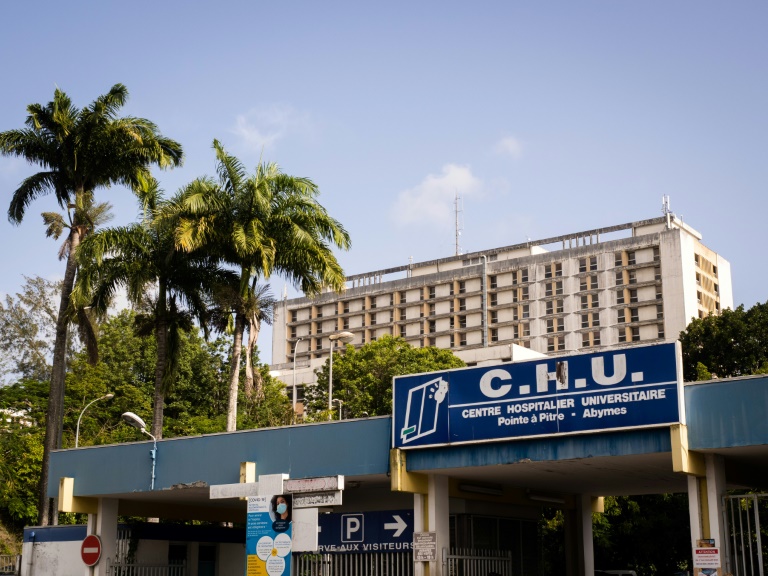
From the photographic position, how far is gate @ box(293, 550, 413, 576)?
25.0 meters

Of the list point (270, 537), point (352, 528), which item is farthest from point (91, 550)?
point (270, 537)

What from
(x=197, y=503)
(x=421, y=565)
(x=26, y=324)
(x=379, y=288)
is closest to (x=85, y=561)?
(x=197, y=503)

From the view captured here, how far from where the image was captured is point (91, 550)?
28141 mm

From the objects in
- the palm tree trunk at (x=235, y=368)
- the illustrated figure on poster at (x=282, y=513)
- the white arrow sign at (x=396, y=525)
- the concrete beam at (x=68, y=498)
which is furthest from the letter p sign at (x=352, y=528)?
the concrete beam at (x=68, y=498)

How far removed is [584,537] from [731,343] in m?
33.0

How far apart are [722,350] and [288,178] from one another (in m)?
35.6

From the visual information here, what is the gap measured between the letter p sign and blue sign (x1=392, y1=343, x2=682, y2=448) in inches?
209

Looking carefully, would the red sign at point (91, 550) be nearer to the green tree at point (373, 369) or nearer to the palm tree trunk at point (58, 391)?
the palm tree trunk at point (58, 391)

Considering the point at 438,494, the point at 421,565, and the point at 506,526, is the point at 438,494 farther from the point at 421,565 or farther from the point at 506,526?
the point at 506,526

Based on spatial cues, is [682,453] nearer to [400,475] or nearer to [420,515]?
[400,475]

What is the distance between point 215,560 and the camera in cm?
3275

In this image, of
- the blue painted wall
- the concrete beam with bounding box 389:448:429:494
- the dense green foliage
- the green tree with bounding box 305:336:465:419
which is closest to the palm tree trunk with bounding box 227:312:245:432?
the blue painted wall

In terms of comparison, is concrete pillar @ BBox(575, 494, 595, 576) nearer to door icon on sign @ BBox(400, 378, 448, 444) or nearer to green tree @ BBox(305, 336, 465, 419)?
door icon on sign @ BBox(400, 378, 448, 444)

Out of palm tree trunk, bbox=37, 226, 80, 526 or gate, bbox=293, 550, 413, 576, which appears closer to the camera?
gate, bbox=293, 550, 413, 576
